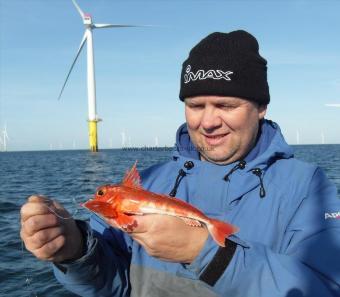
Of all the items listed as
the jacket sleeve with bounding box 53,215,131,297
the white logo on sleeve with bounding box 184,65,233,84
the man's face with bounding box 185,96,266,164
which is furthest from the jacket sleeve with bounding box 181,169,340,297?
the white logo on sleeve with bounding box 184,65,233,84

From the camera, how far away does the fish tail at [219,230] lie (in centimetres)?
293

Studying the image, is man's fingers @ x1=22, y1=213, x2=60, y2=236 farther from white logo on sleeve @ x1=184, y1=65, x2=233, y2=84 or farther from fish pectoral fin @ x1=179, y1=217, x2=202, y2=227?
white logo on sleeve @ x1=184, y1=65, x2=233, y2=84

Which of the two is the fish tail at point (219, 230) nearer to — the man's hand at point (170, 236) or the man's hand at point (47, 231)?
the man's hand at point (170, 236)

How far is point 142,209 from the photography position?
10.2ft

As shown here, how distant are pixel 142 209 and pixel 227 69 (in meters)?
1.89

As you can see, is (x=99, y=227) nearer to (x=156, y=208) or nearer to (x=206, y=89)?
(x=156, y=208)

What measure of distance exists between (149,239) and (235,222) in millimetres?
1125

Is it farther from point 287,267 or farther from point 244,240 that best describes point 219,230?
point 287,267

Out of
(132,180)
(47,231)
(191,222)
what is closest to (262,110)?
(132,180)

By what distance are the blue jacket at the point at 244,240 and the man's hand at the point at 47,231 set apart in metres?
0.27

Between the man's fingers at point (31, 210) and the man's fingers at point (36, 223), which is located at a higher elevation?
the man's fingers at point (31, 210)

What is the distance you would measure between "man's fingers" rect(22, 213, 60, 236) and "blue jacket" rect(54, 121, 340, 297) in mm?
645

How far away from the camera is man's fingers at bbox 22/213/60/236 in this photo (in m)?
3.16

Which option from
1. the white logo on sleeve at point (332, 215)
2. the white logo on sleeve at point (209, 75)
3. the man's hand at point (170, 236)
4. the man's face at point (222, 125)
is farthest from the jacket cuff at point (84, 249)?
the white logo on sleeve at point (332, 215)
